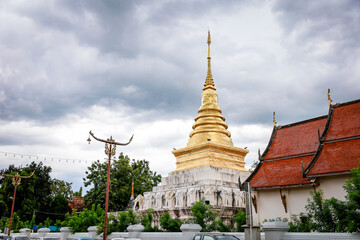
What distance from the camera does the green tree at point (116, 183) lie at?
42375 millimetres

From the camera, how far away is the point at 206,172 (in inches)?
1069

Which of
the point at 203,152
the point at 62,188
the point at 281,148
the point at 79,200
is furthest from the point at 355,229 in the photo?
the point at 62,188

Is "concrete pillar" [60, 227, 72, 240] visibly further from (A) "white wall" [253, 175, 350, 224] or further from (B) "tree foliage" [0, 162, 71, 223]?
(B) "tree foliage" [0, 162, 71, 223]

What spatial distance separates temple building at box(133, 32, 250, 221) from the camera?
83.5ft

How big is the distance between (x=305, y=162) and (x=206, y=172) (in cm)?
976

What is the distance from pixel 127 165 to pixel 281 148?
95.9 feet

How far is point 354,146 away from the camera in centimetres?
1652

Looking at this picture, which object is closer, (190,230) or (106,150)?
(190,230)

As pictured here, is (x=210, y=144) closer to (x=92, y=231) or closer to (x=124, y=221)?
(x=124, y=221)

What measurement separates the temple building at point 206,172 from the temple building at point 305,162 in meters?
5.57

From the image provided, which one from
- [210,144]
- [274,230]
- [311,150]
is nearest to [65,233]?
[210,144]

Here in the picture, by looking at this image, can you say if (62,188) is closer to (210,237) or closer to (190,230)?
(190,230)

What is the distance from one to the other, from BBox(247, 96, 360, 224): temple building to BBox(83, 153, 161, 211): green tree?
87.0 ft

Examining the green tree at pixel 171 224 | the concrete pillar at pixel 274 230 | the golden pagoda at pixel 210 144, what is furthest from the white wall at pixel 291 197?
the golden pagoda at pixel 210 144
